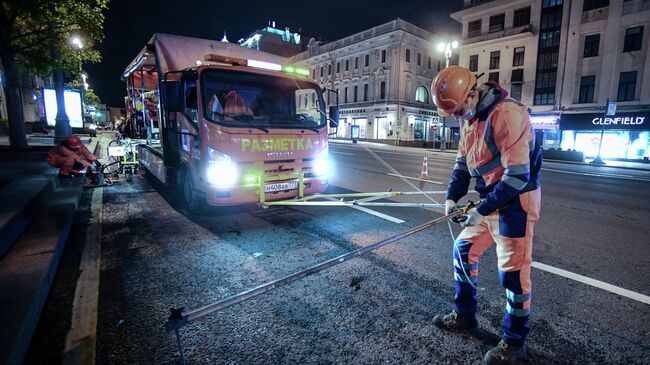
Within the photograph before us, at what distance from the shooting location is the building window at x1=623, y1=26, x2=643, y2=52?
24.1 m

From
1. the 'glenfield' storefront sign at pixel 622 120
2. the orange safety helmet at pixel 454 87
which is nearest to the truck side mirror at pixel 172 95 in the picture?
the orange safety helmet at pixel 454 87

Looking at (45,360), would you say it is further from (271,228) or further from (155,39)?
(155,39)

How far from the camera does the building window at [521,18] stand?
30797 mm

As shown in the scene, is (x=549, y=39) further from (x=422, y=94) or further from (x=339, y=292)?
(x=339, y=292)

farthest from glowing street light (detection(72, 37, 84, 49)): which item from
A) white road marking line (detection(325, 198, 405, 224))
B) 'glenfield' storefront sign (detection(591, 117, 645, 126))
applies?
'glenfield' storefront sign (detection(591, 117, 645, 126))

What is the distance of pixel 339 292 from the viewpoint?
3.30 meters

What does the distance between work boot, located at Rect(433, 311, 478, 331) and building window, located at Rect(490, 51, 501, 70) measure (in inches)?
1441

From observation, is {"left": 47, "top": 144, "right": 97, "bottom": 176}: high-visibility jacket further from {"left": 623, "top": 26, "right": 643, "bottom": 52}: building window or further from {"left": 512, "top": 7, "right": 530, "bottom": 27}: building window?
{"left": 512, "top": 7, "right": 530, "bottom": 27}: building window

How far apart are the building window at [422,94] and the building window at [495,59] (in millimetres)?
11475

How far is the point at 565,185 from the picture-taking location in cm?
1032

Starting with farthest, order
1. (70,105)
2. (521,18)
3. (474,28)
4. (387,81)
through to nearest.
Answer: (387,81)
(474,28)
(521,18)
(70,105)

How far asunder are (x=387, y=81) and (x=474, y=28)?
11153 mm

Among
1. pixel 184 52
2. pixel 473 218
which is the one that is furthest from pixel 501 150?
pixel 184 52

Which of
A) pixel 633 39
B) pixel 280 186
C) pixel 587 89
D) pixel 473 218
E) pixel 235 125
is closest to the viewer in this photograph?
pixel 473 218
